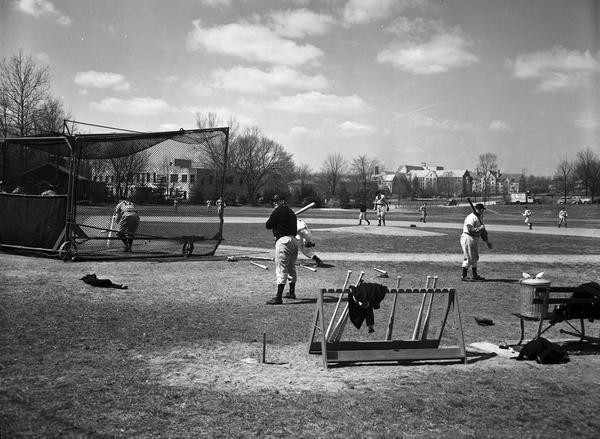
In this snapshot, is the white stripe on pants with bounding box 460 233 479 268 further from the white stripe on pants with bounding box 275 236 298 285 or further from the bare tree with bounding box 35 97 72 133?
the bare tree with bounding box 35 97 72 133

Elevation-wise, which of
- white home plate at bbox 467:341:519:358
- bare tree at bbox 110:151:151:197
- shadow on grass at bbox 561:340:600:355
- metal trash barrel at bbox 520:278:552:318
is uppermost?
bare tree at bbox 110:151:151:197

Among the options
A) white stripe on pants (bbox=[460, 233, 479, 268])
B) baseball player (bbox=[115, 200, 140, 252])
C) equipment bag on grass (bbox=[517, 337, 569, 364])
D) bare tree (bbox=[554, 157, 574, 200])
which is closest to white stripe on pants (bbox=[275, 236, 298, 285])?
equipment bag on grass (bbox=[517, 337, 569, 364])

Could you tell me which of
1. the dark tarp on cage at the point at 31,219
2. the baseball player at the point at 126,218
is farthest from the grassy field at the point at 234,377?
the baseball player at the point at 126,218

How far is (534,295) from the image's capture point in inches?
271

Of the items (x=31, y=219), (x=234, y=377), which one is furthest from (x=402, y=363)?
(x=31, y=219)

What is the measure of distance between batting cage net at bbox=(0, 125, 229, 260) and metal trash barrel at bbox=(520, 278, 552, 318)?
877 cm

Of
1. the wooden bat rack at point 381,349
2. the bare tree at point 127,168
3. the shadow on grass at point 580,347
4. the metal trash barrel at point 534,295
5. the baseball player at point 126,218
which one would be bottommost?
the shadow on grass at point 580,347

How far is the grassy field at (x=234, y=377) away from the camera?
Answer: 14.0 feet

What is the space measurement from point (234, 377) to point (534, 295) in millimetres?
3958

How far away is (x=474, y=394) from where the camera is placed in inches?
202

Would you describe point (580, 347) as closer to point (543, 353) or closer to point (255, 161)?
point (543, 353)

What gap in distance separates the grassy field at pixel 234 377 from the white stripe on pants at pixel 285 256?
62 centimetres

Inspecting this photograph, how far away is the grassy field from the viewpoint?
14.0ft

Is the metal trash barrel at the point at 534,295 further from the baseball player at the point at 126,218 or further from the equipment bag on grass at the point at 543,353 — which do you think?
the baseball player at the point at 126,218
